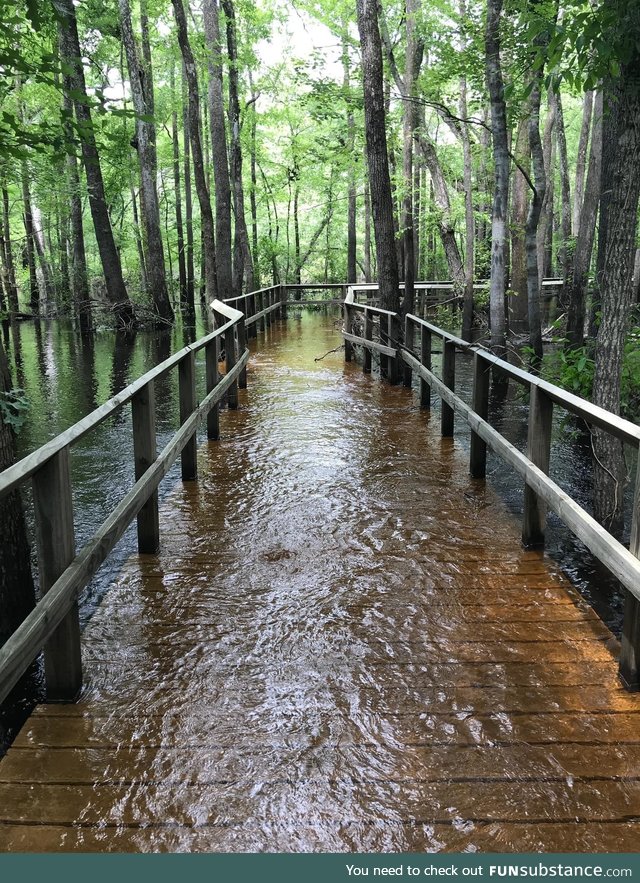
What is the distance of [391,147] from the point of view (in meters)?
21.3

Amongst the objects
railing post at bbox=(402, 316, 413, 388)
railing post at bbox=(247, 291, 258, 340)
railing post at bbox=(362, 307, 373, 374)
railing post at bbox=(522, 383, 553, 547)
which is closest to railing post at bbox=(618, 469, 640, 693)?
railing post at bbox=(522, 383, 553, 547)

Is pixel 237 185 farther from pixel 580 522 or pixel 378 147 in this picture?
pixel 580 522

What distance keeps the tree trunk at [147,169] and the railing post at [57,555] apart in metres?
16.1

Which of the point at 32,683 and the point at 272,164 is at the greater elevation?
the point at 272,164

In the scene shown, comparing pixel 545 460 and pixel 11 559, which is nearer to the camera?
pixel 11 559

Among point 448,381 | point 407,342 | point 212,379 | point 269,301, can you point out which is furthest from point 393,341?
point 269,301

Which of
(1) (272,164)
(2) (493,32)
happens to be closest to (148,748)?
(2) (493,32)

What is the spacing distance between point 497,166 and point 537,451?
25.6ft

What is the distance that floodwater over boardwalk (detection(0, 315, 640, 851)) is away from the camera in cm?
238

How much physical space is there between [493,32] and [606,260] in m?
6.15

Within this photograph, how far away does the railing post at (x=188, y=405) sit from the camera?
621 cm

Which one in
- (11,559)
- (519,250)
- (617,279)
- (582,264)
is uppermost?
(519,250)

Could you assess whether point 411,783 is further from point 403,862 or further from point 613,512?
point 613,512

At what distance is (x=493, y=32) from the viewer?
9.80m
